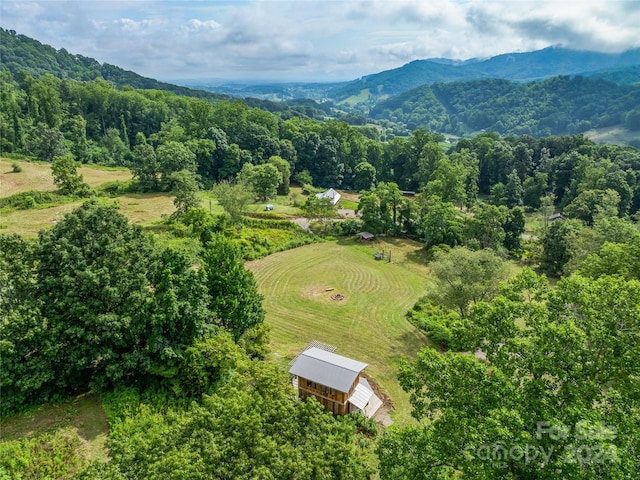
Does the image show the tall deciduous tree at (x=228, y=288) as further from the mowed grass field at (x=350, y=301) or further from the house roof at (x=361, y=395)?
the house roof at (x=361, y=395)

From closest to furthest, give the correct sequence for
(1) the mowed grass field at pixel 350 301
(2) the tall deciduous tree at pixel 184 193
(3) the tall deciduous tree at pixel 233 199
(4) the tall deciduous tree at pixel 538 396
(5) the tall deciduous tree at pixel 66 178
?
(4) the tall deciduous tree at pixel 538 396 → (1) the mowed grass field at pixel 350 301 → (2) the tall deciduous tree at pixel 184 193 → (3) the tall deciduous tree at pixel 233 199 → (5) the tall deciduous tree at pixel 66 178

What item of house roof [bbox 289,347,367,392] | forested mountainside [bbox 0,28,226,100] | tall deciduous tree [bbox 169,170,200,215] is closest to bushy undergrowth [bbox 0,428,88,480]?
house roof [bbox 289,347,367,392]

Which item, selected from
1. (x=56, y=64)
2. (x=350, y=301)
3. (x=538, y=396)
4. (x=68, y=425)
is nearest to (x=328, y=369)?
(x=538, y=396)

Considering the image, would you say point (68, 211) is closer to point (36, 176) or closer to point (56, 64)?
point (36, 176)

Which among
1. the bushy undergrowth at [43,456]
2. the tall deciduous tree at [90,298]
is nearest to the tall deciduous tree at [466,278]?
the tall deciduous tree at [90,298]

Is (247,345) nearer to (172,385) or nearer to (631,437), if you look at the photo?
(172,385)

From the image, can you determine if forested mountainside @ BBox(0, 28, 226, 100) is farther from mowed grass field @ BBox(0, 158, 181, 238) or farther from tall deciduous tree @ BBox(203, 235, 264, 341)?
tall deciduous tree @ BBox(203, 235, 264, 341)

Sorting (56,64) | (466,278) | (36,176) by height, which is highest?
(56,64)
